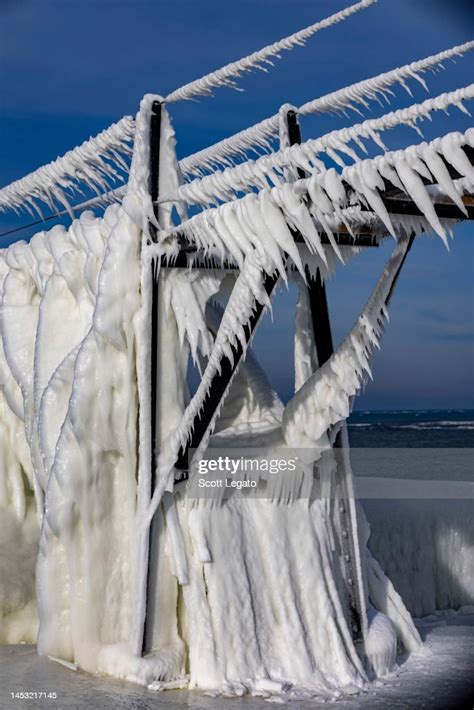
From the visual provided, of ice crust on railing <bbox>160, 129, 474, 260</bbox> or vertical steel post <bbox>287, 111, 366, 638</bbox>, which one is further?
vertical steel post <bbox>287, 111, 366, 638</bbox>

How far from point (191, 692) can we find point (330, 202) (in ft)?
10.5

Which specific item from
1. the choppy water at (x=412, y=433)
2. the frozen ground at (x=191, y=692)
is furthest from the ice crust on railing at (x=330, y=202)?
the choppy water at (x=412, y=433)

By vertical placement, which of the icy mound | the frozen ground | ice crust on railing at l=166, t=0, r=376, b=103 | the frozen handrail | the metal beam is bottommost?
the frozen ground

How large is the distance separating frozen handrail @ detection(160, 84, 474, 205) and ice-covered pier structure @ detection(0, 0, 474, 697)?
26 mm

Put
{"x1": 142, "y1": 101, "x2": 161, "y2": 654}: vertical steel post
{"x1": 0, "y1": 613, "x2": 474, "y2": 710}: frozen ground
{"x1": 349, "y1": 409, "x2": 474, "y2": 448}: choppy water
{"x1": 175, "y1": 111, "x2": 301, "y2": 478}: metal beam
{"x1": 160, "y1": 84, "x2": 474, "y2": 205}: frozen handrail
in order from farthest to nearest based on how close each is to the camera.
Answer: {"x1": 349, "y1": 409, "x2": 474, "y2": 448}: choppy water → {"x1": 142, "y1": 101, "x2": 161, "y2": 654}: vertical steel post → {"x1": 175, "y1": 111, "x2": 301, "y2": 478}: metal beam → {"x1": 0, "y1": 613, "x2": 474, "y2": 710}: frozen ground → {"x1": 160, "y1": 84, "x2": 474, "y2": 205}: frozen handrail

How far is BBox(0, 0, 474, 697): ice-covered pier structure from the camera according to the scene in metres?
6.73

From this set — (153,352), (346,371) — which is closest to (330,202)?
(346,371)

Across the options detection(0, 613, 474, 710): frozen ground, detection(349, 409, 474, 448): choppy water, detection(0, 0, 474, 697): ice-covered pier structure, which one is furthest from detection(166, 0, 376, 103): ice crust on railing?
detection(349, 409, 474, 448): choppy water

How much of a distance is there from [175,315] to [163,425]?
749 millimetres

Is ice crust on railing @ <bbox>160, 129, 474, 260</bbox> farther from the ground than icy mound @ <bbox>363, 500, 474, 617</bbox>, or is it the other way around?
ice crust on railing @ <bbox>160, 129, 474, 260</bbox>

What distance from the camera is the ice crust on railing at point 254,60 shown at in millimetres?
6625

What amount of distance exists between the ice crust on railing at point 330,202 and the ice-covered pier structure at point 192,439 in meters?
0.04

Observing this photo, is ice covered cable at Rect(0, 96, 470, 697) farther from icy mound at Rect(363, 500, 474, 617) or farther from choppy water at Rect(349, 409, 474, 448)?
choppy water at Rect(349, 409, 474, 448)

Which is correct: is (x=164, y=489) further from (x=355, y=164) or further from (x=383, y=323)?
(x=355, y=164)
